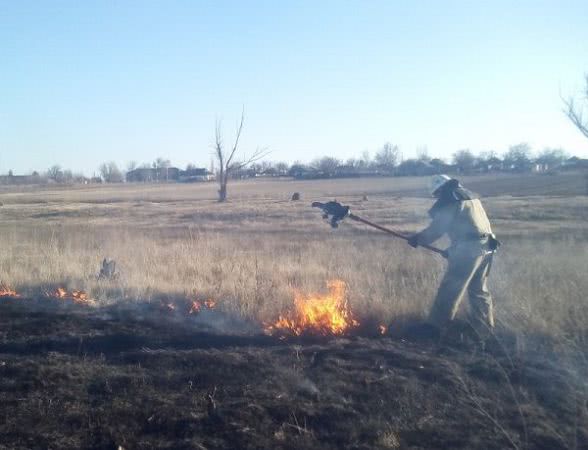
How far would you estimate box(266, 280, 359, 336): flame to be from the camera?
577 cm

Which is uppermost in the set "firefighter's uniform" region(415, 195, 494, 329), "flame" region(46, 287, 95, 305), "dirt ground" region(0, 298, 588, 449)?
"firefighter's uniform" region(415, 195, 494, 329)

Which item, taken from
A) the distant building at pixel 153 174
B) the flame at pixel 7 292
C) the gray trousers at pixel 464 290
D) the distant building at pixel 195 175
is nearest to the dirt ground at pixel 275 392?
the gray trousers at pixel 464 290

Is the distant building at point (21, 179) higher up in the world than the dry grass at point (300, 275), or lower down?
higher up

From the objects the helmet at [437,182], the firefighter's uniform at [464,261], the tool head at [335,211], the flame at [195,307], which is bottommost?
the flame at [195,307]

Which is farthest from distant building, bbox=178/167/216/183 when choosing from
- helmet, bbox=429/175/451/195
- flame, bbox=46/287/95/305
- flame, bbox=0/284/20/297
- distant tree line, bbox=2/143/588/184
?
helmet, bbox=429/175/451/195

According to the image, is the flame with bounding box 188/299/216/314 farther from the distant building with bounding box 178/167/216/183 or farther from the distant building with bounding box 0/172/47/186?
the distant building with bounding box 0/172/47/186

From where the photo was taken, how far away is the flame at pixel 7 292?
7.60m

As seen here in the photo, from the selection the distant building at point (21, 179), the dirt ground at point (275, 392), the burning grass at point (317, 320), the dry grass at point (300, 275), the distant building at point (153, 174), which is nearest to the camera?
the dirt ground at point (275, 392)

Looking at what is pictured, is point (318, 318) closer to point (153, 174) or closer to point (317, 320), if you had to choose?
point (317, 320)

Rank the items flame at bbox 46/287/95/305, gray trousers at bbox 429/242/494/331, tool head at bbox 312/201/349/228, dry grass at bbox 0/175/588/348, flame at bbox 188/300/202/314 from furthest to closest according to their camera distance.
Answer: flame at bbox 46/287/95/305, flame at bbox 188/300/202/314, tool head at bbox 312/201/349/228, dry grass at bbox 0/175/588/348, gray trousers at bbox 429/242/494/331

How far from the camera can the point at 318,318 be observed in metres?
5.91

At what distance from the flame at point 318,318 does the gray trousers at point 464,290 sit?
100cm

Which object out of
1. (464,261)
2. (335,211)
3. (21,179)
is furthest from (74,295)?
(21,179)

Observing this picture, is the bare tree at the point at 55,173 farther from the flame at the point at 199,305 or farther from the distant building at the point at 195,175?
the flame at the point at 199,305
